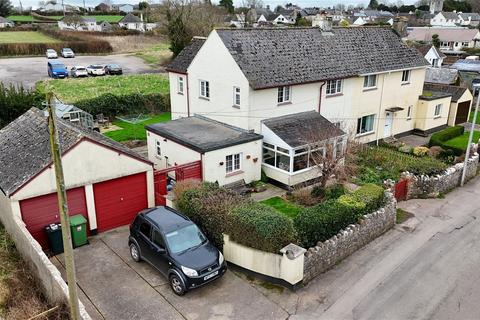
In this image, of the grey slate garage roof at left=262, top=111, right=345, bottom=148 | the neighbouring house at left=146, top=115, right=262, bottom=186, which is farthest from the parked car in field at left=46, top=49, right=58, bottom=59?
the grey slate garage roof at left=262, top=111, right=345, bottom=148

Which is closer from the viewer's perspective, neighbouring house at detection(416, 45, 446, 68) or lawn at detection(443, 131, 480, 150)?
lawn at detection(443, 131, 480, 150)

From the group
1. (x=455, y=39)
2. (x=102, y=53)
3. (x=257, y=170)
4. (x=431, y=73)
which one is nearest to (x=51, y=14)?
(x=102, y=53)

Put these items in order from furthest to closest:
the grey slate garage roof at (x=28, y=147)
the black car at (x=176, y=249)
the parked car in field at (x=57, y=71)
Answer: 1. the parked car in field at (x=57, y=71)
2. the grey slate garage roof at (x=28, y=147)
3. the black car at (x=176, y=249)

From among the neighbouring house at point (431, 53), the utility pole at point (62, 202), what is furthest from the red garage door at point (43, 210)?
the neighbouring house at point (431, 53)

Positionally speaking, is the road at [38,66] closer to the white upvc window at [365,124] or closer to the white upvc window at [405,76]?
the white upvc window at [365,124]

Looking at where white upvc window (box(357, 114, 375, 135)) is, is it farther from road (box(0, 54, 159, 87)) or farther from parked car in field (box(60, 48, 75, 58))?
parked car in field (box(60, 48, 75, 58))

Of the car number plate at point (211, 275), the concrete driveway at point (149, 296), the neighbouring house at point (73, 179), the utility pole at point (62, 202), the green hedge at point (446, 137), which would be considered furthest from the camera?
the green hedge at point (446, 137)

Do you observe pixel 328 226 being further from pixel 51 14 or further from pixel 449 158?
pixel 51 14
